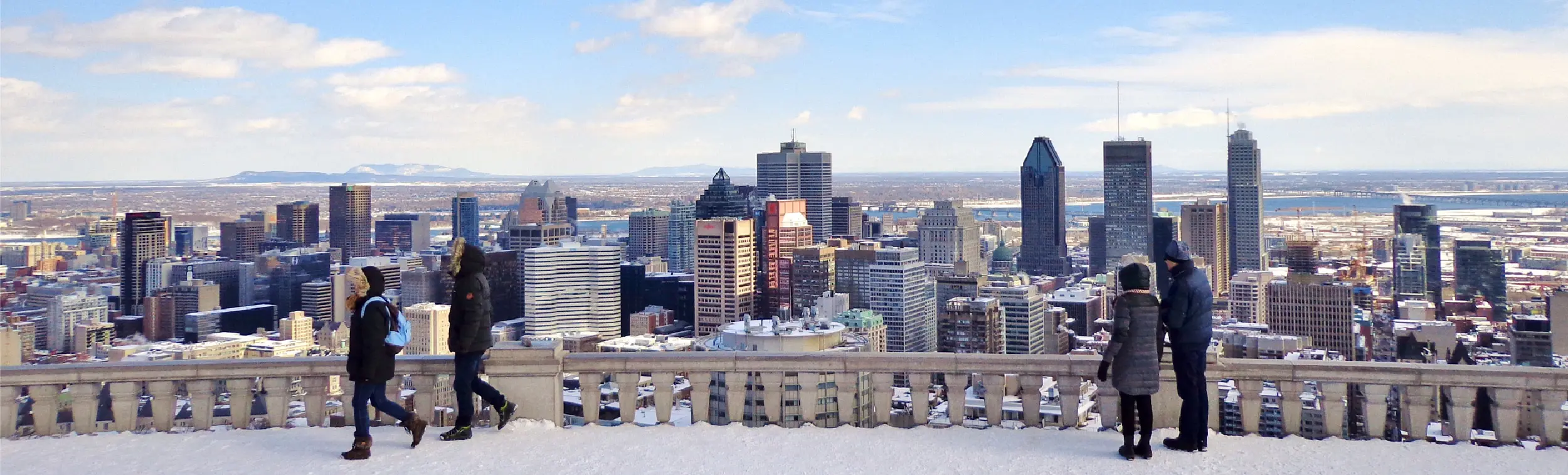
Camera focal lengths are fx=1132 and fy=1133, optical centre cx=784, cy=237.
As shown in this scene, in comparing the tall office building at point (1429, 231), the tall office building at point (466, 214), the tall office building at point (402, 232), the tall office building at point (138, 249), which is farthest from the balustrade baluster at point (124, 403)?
the tall office building at point (402, 232)

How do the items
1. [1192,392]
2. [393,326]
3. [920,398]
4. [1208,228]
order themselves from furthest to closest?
[1208,228]
[920,398]
[393,326]
[1192,392]

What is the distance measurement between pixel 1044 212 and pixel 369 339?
153m

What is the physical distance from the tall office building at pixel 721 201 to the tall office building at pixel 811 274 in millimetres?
16248

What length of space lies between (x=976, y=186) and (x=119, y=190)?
117200mm

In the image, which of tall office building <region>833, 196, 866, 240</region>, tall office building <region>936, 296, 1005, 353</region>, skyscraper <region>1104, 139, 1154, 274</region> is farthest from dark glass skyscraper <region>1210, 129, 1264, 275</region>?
tall office building <region>833, 196, 866, 240</region>

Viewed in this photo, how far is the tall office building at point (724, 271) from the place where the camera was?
3772 inches

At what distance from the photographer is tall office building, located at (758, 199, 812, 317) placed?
9962cm

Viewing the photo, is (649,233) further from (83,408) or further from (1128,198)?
(83,408)

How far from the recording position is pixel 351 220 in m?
118

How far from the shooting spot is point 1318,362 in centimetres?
741

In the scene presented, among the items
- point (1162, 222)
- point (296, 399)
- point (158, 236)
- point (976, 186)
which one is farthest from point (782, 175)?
point (296, 399)

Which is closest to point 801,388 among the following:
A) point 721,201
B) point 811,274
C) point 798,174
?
point 811,274

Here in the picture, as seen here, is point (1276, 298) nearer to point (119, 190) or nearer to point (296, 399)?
point (119, 190)

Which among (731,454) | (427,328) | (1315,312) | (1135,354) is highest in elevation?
(1135,354)
